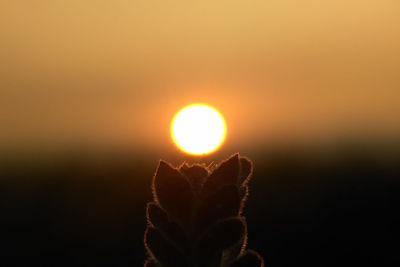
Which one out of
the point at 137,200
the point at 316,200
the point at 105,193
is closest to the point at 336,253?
the point at 316,200

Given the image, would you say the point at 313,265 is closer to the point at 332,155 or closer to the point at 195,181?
the point at 332,155

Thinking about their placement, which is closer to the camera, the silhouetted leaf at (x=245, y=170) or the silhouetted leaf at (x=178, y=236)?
the silhouetted leaf at (x=178, y=236)

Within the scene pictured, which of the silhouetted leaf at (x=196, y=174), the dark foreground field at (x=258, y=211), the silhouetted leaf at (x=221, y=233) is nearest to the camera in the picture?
the silhouetted leaf at (x=221, y=233)

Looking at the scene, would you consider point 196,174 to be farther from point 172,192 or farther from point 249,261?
point 249,261

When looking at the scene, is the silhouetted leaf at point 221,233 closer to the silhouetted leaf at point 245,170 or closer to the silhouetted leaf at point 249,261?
the silhouetted leaf at point 249,261

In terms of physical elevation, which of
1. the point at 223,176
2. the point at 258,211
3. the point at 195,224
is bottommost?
the point at 258,211

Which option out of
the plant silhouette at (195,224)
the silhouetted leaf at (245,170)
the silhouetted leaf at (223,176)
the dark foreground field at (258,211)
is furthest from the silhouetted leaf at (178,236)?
the dark foreground field at (258,211)

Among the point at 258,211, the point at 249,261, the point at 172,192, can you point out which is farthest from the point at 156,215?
the point at 258,211
